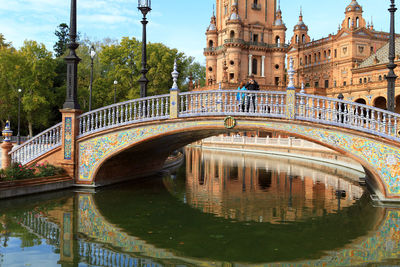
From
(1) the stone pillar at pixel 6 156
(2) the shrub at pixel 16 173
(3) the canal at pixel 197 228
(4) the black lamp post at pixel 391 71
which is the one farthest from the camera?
(1) the stone pillar at pixel 6 156

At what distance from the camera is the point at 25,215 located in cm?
1053

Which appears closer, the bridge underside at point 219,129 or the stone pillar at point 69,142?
the bridge underside at point 219,129

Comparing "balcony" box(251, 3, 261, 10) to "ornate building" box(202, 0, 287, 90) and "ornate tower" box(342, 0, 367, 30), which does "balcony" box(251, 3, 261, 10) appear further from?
"ornate tower" box(342, 0, 367, 30)

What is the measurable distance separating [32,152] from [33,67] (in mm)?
24658

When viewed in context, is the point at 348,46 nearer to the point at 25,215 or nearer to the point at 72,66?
the point at 72,66

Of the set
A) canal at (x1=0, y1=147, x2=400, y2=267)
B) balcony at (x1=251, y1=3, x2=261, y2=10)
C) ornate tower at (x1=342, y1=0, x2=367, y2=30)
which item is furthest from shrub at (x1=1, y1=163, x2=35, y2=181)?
ornate tower at (x1=342, y1=0, x2=367, y2=30)

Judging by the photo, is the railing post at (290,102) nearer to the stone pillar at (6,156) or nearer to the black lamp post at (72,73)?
the black lamp post at (72,73)

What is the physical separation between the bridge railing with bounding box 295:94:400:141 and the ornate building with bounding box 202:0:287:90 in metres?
50.7

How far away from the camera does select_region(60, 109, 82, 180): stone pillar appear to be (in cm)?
1442

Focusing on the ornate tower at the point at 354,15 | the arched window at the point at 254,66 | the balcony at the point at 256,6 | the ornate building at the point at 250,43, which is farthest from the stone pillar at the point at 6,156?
the ornate tower at the point at 354,15

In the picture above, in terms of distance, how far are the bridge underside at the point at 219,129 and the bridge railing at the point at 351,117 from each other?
0.71 ft

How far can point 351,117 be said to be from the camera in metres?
12.3

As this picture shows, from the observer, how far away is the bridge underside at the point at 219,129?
1188 cm

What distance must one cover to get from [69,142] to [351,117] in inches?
385
